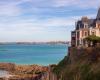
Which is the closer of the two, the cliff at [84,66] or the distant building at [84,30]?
the cliff at [84,66]

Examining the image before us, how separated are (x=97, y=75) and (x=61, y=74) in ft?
47.7

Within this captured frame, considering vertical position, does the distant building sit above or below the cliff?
above

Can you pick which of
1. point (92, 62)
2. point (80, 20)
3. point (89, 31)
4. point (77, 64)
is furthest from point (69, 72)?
point (80, 20)

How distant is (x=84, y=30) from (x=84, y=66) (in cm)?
1995

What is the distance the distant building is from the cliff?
28.5ft

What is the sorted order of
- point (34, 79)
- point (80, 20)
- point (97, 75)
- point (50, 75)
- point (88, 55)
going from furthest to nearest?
point (34, 79) → point (80, 20) → point (50, 75) → point (88, 55) → point (97, 75)

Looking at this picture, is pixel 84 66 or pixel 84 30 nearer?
pixel 84 66

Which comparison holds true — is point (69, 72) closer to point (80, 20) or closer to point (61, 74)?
point (61, 74)

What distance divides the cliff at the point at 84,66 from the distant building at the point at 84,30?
868 cm

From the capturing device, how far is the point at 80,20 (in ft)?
262

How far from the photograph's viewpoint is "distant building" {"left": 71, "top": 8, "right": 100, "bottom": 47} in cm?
7469

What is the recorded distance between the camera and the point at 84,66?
56.1 meters

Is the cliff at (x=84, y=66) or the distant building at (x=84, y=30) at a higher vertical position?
the distant building at (x=84, y=30)

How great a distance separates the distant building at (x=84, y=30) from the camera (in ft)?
245
